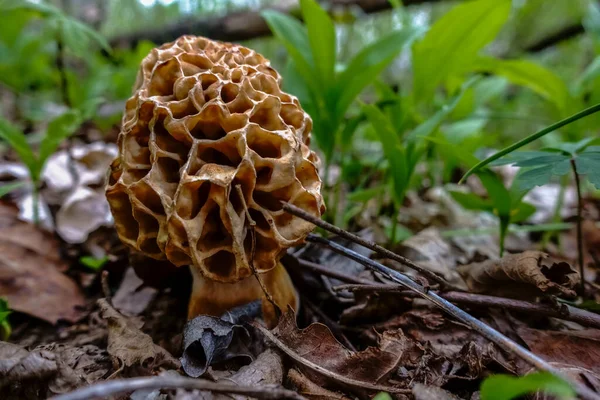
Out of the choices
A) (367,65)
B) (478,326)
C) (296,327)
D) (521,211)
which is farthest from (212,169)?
(521,211)

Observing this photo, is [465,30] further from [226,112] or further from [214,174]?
[214,174]

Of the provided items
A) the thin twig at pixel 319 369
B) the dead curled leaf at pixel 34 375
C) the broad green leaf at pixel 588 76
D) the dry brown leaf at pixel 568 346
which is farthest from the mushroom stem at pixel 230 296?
the broad green leaf at pixel 588 76

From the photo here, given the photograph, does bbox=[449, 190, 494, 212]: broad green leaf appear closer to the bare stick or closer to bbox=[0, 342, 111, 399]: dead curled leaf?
the bare stick

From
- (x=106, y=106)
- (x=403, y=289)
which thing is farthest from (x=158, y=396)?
(x=106, y=106)

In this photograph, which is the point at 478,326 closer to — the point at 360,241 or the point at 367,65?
the point at 360,241

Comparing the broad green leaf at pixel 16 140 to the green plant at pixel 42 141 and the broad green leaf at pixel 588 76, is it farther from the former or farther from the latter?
the broad green leaf at pixel 588 76
